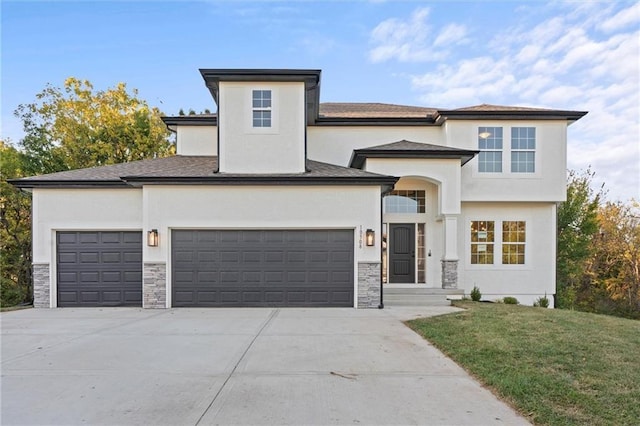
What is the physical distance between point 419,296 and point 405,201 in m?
3.36

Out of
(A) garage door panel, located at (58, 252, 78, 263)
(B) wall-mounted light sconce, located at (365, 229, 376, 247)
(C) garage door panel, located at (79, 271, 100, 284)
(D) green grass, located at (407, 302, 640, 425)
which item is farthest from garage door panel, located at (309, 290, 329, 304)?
(A) garage door panel, located at (58, 252, 78, 263)

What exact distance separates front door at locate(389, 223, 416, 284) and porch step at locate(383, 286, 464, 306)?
2.84 feet

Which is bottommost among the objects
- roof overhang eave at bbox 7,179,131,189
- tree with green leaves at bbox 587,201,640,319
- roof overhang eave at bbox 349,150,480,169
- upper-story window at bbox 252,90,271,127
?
tree with green leaves at bbox 587,201,640,319

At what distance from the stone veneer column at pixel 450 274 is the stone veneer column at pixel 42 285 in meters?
11.8

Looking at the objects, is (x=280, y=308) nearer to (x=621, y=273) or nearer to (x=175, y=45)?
(x=175, y=45)

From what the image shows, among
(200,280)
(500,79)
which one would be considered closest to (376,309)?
(200,280)

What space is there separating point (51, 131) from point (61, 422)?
20.0 m

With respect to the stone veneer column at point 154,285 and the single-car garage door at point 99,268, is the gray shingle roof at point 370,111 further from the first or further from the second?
the single-car garage door at point 99,268

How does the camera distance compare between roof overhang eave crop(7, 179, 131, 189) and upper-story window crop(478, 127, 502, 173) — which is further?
upper-story window crop(478, 127, 502, 173)

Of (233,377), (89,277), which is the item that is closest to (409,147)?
(233,377)

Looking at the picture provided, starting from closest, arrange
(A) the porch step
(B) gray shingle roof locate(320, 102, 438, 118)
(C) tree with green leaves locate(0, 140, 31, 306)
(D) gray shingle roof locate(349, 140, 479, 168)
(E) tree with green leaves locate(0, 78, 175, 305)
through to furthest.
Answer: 1. (A) the porch step
2. (D) gray shingle roof locate(349, 140, 479, 168)
3. (B) gray shingle roof locate(320, 102, 438, 118)
4. (C) tree with green leaves locate(0, 140, 31, 306)
5. (E) tree with green leaves locate(0, 78, 175, 305)

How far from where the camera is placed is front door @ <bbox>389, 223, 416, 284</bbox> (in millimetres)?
11797

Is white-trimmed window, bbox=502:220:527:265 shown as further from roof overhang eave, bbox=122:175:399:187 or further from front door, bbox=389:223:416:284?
roof overhang eave, bbox=122:175:399:187

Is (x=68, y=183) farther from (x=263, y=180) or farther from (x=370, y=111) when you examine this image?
(x=370, y=111)
